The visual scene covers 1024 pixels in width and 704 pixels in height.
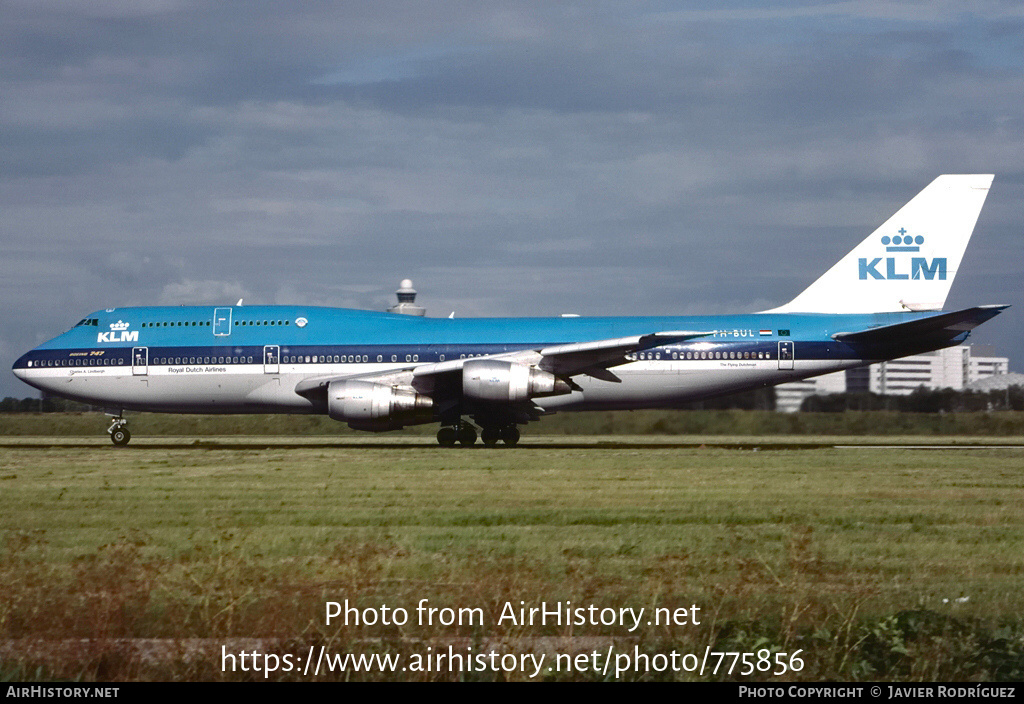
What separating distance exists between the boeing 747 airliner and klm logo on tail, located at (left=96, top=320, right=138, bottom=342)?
0.05 metres

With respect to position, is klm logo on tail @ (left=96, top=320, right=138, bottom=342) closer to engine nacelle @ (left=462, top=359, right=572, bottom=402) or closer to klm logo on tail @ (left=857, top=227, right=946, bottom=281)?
engine nacelle @ (left=462, top=359, right=572, bottom=402)

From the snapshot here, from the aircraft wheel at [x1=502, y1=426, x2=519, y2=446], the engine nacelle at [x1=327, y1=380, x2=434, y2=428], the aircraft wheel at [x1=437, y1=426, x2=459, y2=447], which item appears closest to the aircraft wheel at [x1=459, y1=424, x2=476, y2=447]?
the aircraft wheel at [x1=437, y1=426, x2=459, y2=447]

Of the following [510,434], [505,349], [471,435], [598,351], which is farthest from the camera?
[505,349]

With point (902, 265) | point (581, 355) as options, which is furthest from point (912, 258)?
point (581, 355)

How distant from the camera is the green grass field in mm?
7125

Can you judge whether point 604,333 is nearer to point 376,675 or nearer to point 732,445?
point 732,445

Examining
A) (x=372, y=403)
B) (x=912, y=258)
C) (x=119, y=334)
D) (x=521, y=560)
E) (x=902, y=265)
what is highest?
(x=912, y=258)

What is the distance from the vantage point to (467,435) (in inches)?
1248

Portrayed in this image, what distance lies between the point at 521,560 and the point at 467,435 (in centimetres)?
2134

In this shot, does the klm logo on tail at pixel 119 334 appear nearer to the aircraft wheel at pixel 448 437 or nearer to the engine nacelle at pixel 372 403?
the engine nacelle at pixel 372 403

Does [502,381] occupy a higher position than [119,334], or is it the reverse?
[119,334]

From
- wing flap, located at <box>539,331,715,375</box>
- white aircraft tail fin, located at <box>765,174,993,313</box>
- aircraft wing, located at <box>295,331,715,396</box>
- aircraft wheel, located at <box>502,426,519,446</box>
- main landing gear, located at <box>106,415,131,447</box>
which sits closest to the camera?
wing flap, located at <box>539,331,715,375</box>

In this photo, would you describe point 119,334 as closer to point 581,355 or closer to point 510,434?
point 510,434

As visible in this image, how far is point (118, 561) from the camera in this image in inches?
400
